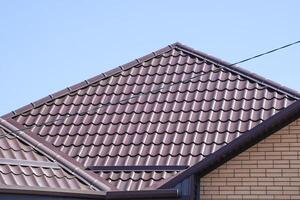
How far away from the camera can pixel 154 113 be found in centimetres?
1347

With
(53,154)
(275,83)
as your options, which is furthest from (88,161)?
(275,83)

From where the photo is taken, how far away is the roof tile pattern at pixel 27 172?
10805mm

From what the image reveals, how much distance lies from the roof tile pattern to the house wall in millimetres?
2033

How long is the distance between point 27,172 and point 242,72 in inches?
197

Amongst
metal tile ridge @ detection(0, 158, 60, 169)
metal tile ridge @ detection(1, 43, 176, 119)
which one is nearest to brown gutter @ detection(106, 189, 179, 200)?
metal tile ridge @ detection(0, 158, 60, 169)

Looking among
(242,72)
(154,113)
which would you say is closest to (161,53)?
(242,72)

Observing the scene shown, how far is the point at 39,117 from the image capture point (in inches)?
551

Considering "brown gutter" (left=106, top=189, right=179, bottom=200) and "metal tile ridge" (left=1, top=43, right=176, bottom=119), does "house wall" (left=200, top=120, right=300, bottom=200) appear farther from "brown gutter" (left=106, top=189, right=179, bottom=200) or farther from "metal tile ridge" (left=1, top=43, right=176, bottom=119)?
"metal tile ridge" (left=1, top=43, right=176, bottom=119)

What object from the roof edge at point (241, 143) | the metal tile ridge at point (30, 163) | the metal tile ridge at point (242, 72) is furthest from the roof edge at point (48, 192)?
the metal tile ridge at point (242, 72)

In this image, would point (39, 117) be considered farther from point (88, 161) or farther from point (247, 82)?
point (247, 82)

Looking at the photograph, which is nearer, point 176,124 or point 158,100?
point 176,124

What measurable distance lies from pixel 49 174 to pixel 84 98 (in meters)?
3.20

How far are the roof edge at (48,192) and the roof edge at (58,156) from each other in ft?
0.91

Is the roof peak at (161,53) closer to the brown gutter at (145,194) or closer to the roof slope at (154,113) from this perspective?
the roof slope at (154,113)
